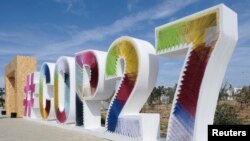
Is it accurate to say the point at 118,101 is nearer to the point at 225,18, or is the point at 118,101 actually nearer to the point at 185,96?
the point at 185,96

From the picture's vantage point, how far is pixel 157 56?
11.7m

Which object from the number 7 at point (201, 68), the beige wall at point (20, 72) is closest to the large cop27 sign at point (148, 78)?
the number 7 at point (201, 68)

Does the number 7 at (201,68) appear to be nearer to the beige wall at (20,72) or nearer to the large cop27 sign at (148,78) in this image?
the large cop27 sign at (148,78)

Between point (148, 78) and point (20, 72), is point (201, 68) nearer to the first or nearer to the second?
point (148, 78)

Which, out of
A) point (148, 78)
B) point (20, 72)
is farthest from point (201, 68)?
point (20, 72)

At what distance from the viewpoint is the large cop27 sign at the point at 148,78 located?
9.00 meters

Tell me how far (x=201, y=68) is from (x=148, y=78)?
2.65m

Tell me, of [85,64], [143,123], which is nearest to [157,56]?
[143,123]

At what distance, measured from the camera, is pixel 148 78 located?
37.7 ft

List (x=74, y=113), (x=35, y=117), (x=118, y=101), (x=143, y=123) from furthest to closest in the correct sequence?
→ (x=35, y=117) < (x=74, y=113) < (x=118, y=101) < (x=143, y=123)

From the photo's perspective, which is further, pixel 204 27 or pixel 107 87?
pixel 107 87

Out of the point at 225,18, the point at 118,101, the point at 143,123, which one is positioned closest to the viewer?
the point at 225,18

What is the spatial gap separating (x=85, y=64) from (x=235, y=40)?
769 cm

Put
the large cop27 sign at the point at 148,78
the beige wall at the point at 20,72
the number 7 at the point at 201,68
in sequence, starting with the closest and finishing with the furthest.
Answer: the number 7 at the point at 201,68, the large cop27 sign at the point at 148,78, the beige wall at the point at 20,72
